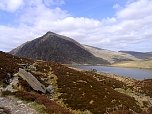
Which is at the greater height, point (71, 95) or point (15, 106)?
point (71, 95)

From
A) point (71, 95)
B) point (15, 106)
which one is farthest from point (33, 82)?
point (15, 106)

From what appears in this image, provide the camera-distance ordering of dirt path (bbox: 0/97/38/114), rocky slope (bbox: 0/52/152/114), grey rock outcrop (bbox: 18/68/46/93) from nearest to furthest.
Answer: dirt path (bbox: 0/97/38/114)
rocky slope (bbox: 0/52/152/114)
grey rock outcrop (bbox: 18/68/46/93)

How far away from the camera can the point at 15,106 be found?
25.8 m

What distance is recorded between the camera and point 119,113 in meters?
25.8

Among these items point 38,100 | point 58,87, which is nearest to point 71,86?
point 58,87

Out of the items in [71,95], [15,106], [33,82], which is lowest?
[15,106]

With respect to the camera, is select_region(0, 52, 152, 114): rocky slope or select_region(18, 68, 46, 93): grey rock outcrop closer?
select_region(0, 52, 152, 114): rocky slope

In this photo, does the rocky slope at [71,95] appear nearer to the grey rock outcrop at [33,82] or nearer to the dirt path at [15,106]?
the grey rock outcrop at [33,82]

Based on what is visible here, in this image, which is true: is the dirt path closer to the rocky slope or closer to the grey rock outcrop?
the rocky slope

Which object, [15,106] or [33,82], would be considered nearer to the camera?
[15,106]

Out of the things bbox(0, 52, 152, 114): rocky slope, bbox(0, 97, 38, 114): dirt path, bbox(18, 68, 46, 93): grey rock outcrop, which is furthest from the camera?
bbox(18, 68, 46, 93): grey rock outcrop

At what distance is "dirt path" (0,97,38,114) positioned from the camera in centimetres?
2430

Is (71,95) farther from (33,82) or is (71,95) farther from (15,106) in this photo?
(15,106)

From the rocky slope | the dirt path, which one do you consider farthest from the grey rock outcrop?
the dirt path
